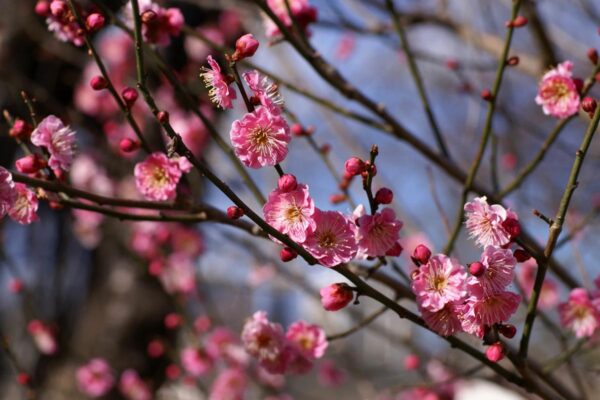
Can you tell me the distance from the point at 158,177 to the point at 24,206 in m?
0.28

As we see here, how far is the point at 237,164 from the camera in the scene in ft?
5.26

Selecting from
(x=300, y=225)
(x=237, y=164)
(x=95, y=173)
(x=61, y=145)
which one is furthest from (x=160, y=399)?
(x=300, y=225)

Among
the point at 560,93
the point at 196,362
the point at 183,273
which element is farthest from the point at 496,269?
the point at 183,273

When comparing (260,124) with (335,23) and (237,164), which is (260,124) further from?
(335,23)

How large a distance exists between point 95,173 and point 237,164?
2733mm

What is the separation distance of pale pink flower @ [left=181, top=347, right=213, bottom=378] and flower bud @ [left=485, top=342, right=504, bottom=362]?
1926 mm

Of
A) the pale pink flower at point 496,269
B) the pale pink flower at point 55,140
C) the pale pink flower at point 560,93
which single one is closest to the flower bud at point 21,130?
the pale pink flower at point 55,140

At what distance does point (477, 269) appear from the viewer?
3.31 feet

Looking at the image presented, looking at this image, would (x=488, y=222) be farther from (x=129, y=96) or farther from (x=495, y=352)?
(x=129, y=96)

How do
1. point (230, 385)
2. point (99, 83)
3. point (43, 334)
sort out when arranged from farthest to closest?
point (230, 385) → point (43, 334) → point (99, 83)

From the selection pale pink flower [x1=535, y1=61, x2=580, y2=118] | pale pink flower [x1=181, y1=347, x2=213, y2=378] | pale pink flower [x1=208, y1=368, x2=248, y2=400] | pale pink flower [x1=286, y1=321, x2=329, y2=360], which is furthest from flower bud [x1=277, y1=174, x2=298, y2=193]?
pale pink flower [x1=208, y1=368, x2=248, y2=400]

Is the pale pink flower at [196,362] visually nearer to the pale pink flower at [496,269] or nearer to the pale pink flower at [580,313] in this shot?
the pale pink flower at [580,313]

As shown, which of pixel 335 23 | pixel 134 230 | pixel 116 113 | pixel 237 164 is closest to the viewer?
pixel 237 164

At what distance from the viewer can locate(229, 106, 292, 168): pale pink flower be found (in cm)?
105
